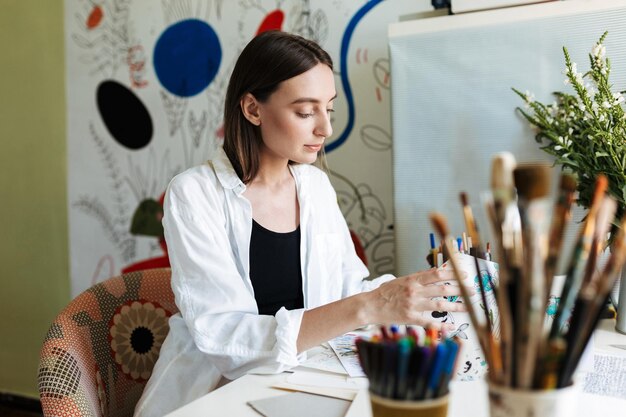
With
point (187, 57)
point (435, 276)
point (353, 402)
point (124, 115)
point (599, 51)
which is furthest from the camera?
point (124, 115)

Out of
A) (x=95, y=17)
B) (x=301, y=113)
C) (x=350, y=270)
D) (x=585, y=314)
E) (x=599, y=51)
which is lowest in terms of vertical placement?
(x=350, y=270)

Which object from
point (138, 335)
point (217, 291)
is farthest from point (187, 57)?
point (217, 291)

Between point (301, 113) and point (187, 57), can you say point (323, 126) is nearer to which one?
point (301, 113)

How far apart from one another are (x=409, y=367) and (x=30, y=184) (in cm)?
243

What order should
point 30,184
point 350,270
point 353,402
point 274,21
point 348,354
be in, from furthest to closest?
point 30,184 < point 274,21 < point 350,270 < point 348,354 < point 353,402

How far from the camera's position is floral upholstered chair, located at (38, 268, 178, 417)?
1.16 m

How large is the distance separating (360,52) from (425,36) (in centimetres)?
44

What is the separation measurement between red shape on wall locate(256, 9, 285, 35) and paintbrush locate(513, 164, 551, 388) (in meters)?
1.67

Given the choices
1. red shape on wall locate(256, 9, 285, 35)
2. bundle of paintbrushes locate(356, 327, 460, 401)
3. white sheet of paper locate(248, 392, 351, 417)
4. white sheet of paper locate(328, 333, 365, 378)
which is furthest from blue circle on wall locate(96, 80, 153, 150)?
bundle of paintbrushes locate(356, 327, 460, 401)

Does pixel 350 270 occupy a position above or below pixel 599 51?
below

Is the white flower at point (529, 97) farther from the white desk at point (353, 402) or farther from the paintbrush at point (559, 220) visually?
the paintbrush at point (559, 220)

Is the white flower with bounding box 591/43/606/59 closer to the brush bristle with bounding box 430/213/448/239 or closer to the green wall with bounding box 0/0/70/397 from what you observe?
the brush bristle with bounding box 430/213/448/239

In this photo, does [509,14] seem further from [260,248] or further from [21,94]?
[21,94]

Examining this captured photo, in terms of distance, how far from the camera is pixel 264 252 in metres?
1.41
